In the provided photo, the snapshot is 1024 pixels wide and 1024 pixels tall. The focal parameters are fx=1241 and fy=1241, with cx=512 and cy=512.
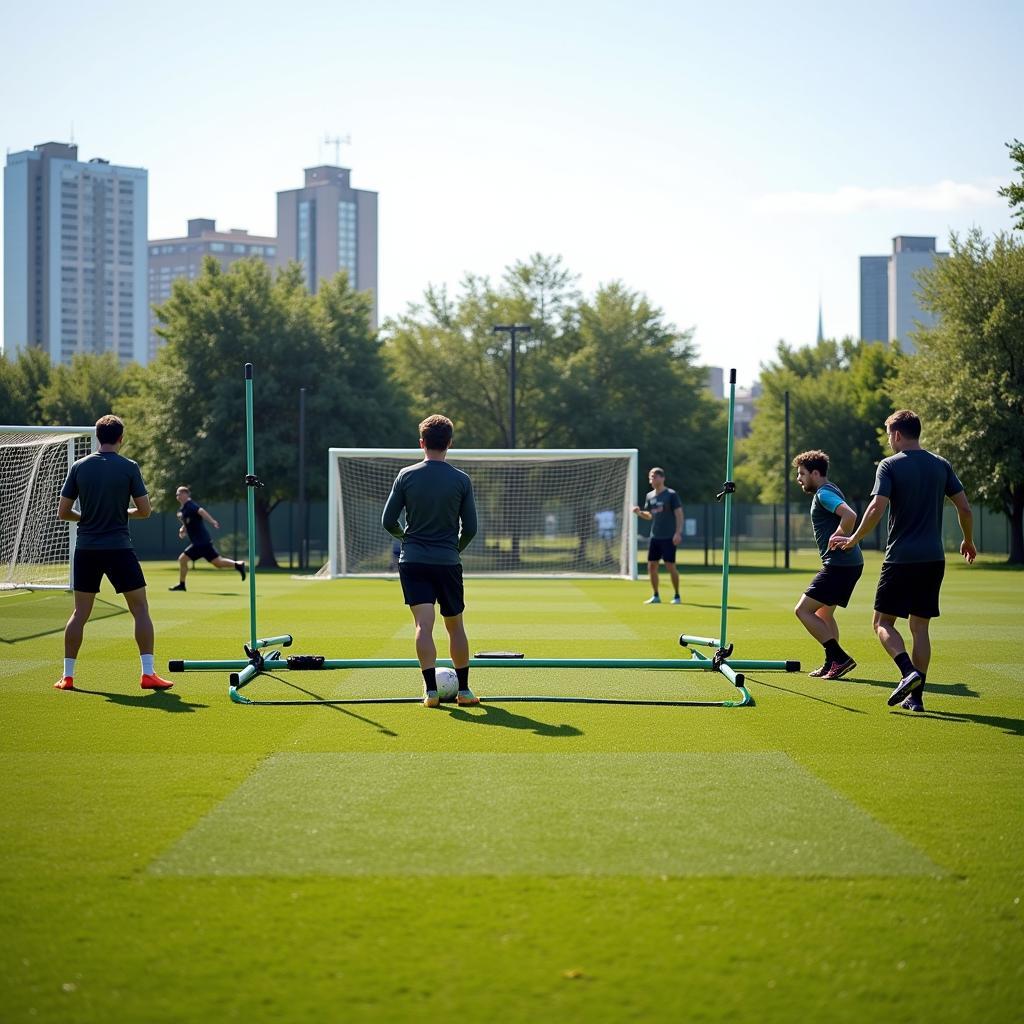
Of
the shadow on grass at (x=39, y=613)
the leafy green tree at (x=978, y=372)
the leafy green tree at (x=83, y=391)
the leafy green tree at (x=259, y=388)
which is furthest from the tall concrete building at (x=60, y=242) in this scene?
the shadow on grass at (x=39, y=613)

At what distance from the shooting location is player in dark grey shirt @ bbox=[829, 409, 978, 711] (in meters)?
9.04

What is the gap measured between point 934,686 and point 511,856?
255 inches

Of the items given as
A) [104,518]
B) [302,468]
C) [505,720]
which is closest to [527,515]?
[302,468]

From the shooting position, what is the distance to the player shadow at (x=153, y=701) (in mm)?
9188

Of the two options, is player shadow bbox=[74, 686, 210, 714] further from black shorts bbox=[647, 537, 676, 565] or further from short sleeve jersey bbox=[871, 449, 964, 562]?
black shorts bbox=[647, 537, 676, 565]

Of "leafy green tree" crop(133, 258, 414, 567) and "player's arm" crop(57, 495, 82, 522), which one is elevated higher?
"leafy green tree" crop(133, 258, 414, 567)

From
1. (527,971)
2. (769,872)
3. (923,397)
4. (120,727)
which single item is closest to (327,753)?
(120,727)

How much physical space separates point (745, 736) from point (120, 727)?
13.7 ft

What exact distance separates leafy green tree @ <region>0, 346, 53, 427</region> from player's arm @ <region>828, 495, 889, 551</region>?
53.0 m

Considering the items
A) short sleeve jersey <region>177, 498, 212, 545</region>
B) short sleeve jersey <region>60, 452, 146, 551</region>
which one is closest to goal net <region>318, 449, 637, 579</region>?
short sleeve jersey <region>177, 498, 212, 545</region>

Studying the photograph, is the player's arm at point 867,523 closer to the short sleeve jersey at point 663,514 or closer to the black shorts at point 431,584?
the black shorts at point 431,584

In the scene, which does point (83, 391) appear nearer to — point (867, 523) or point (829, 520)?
point (829, 520)

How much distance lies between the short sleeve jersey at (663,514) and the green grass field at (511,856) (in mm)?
9037

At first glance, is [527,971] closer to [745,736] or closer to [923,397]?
[745,736]
